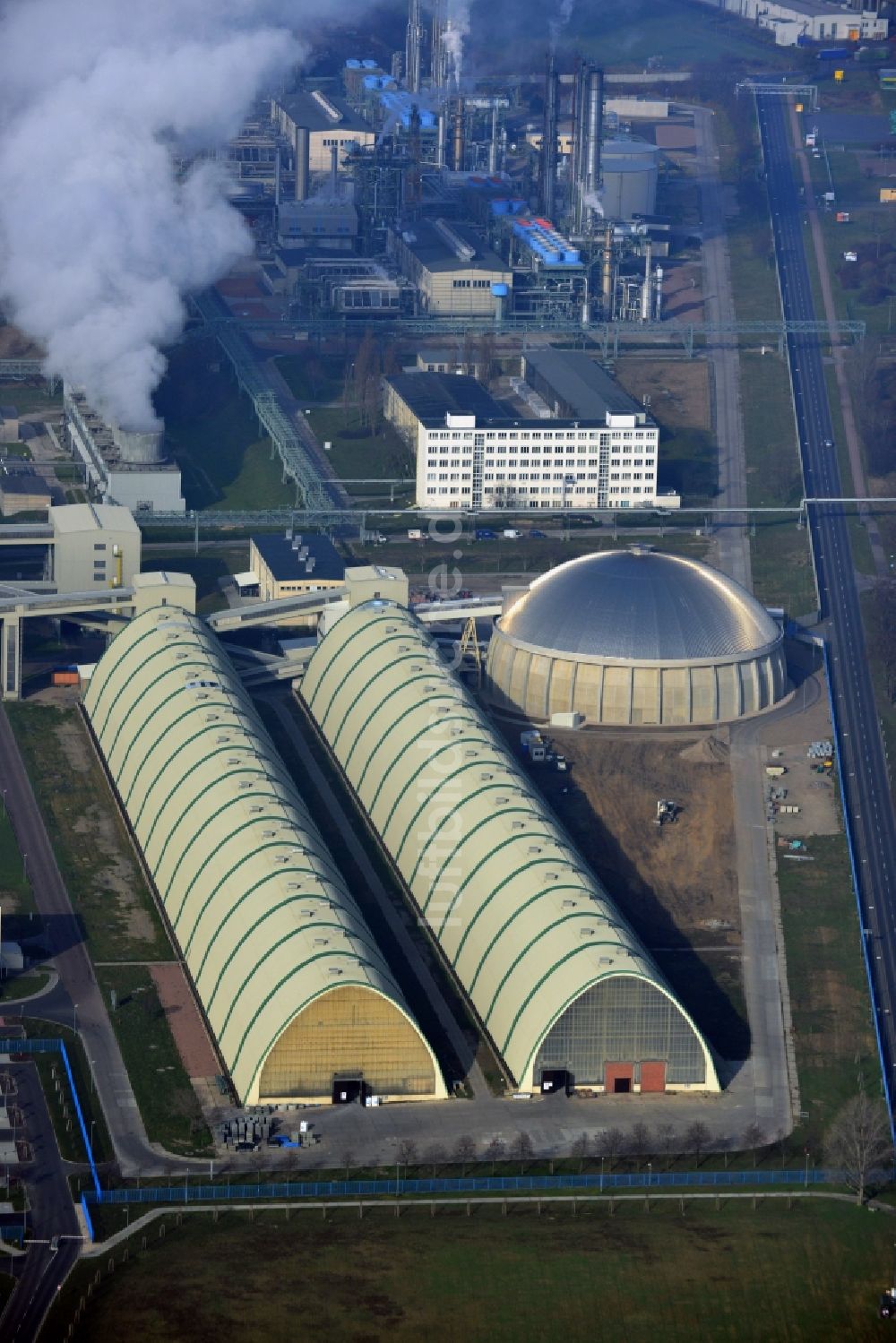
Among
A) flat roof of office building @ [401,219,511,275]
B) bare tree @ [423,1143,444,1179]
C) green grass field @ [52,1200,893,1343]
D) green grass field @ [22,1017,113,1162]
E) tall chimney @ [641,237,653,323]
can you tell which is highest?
flat roof of office building @ [401,219,511,275]

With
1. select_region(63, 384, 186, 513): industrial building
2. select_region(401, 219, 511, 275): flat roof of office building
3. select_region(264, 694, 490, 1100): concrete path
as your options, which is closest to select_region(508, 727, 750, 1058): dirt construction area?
select_region(264, 694, 490, 1100): concrete path

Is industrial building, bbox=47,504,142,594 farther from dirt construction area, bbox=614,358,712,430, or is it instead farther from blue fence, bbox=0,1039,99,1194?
dirt construction area, bbox=614,358,712,430

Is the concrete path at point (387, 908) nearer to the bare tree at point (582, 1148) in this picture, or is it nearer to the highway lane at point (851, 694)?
the bare tree at point (582, 1148)

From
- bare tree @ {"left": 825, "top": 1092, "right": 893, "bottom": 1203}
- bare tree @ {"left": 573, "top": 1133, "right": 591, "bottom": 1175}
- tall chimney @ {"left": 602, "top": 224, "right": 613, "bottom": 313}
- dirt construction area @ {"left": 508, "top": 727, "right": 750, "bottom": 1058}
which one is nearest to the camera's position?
bare tree @ {"left": 825, "top": 1092, "right": 893, "bottom": 1203}

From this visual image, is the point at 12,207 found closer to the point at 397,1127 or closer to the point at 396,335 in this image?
the point at 396,335

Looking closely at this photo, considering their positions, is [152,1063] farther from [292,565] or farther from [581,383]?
[581,383]

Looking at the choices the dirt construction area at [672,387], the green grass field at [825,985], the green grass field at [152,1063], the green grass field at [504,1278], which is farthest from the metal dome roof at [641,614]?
the dirt construction area at [672,387]

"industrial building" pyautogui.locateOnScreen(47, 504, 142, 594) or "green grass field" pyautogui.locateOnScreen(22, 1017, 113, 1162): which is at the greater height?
"industrial building" pyautogui.locateOnScreen(47, 504, 142, 594)
